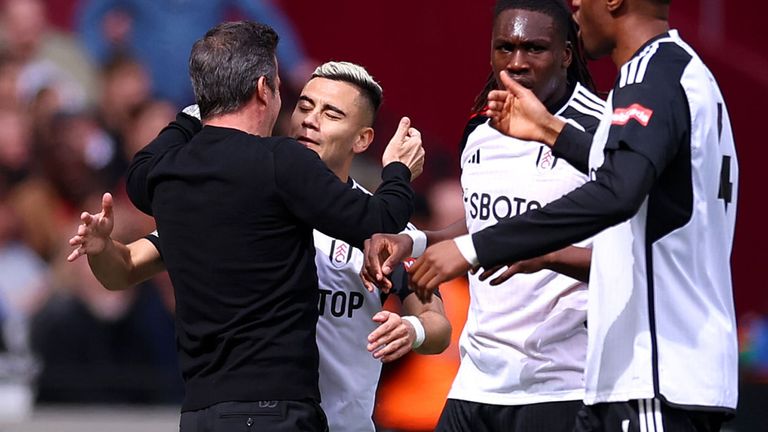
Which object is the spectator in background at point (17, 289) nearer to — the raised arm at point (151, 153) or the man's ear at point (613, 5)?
the raised arm at point (151, 153)

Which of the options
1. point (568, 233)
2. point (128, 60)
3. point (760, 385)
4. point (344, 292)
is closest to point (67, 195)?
point (128, 60)

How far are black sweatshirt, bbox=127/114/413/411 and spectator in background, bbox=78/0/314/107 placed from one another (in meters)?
5.79

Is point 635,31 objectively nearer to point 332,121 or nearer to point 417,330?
point 417,330

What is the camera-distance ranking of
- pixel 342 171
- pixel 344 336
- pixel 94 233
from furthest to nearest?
1. pixel 342 171
2. pixel 344 336
3. pixel 94 233

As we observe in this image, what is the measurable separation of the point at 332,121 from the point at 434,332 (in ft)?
2.61

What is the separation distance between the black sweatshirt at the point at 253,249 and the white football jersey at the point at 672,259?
27.6 inches

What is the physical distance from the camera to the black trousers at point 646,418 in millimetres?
3207

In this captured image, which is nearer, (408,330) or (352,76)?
(408,330)

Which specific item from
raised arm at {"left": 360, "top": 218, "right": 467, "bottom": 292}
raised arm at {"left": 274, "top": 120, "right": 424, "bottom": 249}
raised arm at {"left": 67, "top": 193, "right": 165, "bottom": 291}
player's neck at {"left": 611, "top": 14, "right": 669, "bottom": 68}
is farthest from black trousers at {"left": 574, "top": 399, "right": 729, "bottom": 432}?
raised arm at {"left": 67, "top": 193, "right": 165, "bottom": 291}

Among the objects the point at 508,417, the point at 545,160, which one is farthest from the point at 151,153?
the point at 508,417

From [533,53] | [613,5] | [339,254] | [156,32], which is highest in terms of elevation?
[156,32]

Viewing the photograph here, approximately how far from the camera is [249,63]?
3697mm

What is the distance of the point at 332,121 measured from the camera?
4.44 m

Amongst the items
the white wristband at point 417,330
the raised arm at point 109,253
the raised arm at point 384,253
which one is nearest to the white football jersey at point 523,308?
the white wristband at point 417,330
